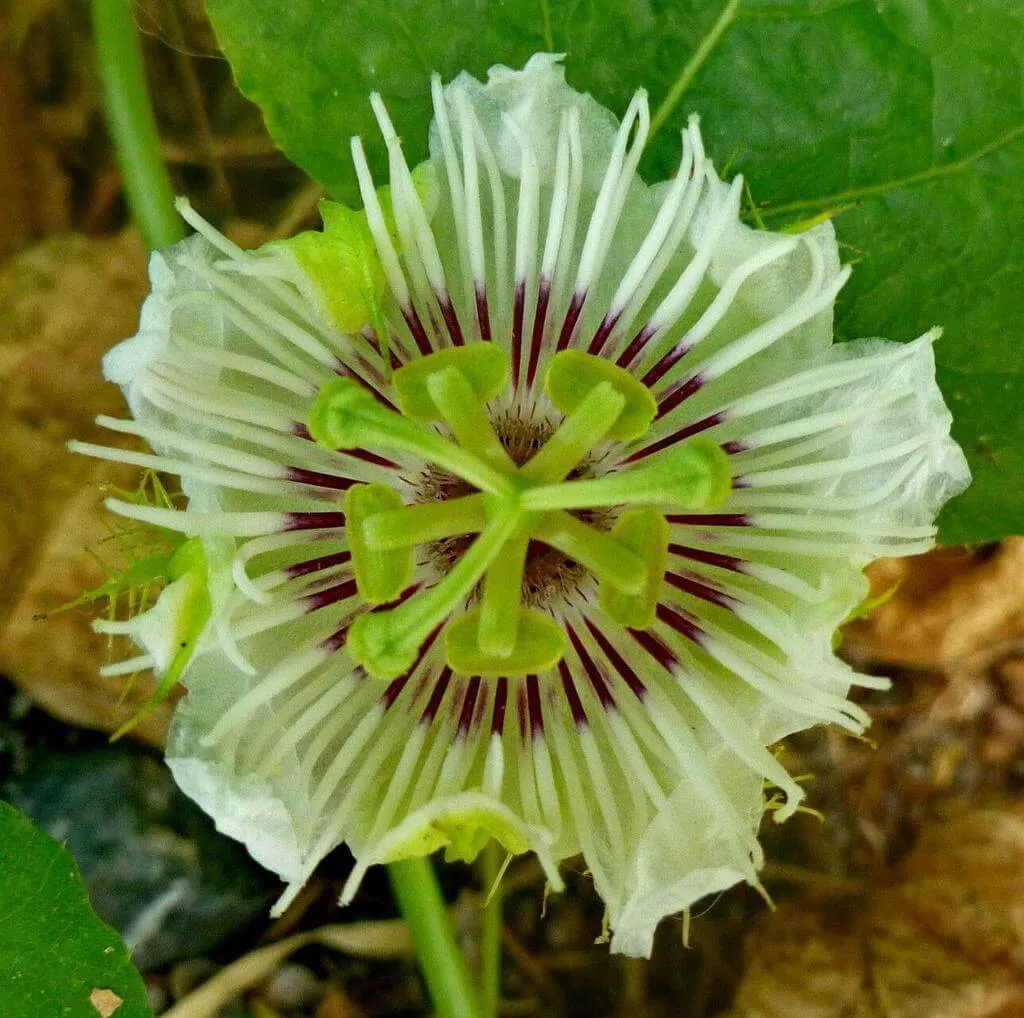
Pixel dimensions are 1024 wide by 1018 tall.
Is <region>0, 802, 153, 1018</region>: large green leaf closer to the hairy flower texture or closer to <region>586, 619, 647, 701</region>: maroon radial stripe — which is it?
the hairy flower texture

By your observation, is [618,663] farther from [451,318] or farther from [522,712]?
[451,318]

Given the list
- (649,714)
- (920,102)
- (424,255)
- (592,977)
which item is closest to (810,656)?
(649,714)

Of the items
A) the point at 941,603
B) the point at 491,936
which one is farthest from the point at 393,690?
the point at 941,603

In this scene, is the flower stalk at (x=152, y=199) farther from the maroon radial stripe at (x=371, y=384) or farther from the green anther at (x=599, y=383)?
the green anther at (x=599, y=383)

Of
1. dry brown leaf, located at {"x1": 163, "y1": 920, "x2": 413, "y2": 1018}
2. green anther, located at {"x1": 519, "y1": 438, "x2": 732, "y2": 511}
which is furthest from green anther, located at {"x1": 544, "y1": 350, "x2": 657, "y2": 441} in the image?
dry brown leaf, located at {"x1": 163, "y1": 920, "x2": 413, "y2": 1018}

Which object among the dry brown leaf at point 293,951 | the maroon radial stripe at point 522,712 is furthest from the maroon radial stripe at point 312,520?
the dry brown leaf at point 293,951
